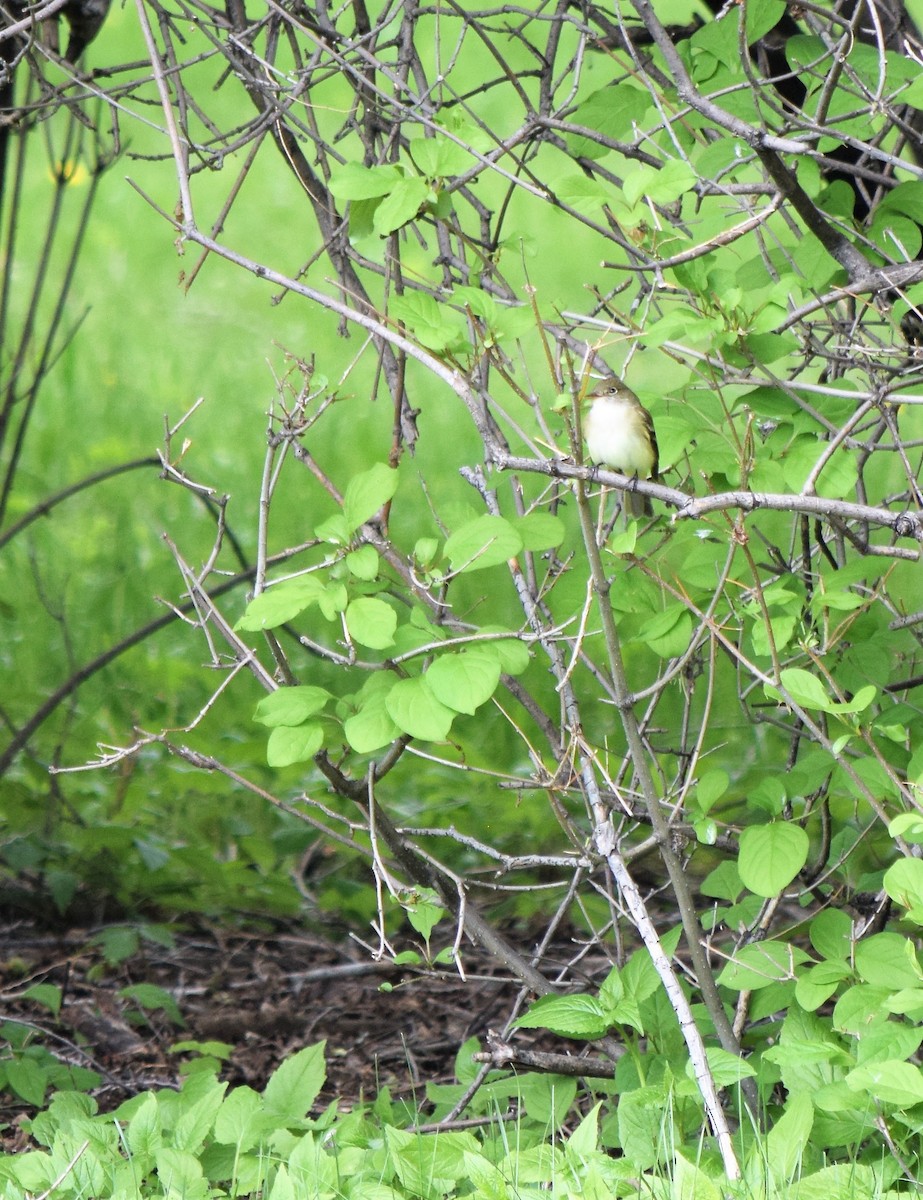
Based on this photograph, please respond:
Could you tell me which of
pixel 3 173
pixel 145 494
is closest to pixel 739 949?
pixel 3 173

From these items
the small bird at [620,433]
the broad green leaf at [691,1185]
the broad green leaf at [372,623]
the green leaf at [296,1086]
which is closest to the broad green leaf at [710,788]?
the broad green leaf at [691,1185]

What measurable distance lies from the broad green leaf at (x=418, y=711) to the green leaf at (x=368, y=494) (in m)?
0.25

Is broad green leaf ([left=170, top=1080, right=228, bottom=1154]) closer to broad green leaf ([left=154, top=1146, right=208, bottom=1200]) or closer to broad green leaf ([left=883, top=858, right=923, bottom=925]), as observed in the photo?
broad green leaf ([left=154, top=1146, right=208, bottom=1200])

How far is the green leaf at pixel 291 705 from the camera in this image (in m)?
2.08

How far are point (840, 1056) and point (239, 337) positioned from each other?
203 inches

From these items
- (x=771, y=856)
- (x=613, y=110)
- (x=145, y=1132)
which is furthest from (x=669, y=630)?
(x=145, y=1132)

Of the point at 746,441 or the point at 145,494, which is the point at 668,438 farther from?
the point at 145,494

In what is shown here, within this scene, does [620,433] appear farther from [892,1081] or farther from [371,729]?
[892,1081]

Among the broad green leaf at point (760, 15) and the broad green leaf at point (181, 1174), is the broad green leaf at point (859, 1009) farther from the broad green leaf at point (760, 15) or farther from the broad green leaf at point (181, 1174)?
the broad green leaf at point (760, 15)

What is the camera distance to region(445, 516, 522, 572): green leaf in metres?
1.93

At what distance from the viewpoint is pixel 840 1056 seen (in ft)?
7.06

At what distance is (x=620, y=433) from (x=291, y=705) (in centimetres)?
118

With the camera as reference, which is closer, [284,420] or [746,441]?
[746,441]

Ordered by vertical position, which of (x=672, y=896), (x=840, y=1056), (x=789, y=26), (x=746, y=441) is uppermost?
(x=789, y=26)
